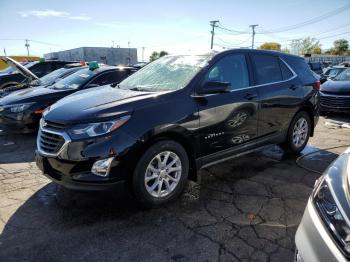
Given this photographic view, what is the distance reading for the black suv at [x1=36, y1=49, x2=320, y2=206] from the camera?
319 cm

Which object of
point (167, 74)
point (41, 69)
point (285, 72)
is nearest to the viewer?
point (167, 74)

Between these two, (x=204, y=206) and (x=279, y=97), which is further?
(x=279, y=97)

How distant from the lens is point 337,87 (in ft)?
31.2

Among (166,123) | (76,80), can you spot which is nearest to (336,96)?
(76,80)

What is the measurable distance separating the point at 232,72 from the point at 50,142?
2461 mm

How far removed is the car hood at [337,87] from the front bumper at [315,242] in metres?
8.49

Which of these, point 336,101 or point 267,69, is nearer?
point 267,69

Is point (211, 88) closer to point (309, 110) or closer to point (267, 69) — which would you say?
point (267, 69)

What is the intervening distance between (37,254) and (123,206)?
1.09 meters

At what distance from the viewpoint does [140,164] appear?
10.8 ft

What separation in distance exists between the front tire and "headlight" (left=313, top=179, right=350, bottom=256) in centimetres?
Answer: 177

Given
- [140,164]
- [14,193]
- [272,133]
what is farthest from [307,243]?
[14,193]

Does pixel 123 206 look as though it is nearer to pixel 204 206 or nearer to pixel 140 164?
pixel 140 164

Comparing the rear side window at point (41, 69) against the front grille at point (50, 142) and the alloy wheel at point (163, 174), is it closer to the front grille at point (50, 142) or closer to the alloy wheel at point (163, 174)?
the front grille at point (50, 142)
